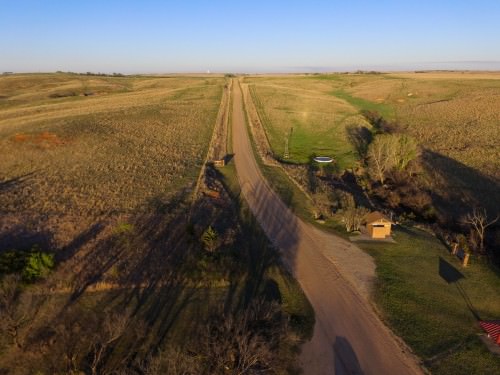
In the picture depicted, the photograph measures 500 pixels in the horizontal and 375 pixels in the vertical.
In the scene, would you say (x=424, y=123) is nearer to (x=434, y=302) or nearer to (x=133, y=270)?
(x=434, y=302)

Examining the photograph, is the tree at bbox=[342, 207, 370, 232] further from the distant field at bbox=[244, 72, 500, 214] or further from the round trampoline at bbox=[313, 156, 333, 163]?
the round trampoline at bbox=[313, 156, 333, 163]

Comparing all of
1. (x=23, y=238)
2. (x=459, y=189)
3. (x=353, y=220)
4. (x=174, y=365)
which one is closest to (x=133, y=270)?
(x=23, y=238)

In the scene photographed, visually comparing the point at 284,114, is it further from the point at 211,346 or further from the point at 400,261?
the point at 211,346

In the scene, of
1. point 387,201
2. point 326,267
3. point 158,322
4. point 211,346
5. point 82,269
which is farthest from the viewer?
point 387,201

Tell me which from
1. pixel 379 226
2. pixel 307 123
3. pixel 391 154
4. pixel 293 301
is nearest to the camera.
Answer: pixel 293 301

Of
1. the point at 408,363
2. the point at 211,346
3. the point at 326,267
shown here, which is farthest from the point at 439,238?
the point at 211,346

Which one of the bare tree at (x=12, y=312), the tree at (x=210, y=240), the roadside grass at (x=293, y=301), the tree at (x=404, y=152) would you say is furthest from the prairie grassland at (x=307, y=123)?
the bare tree at (x=12, y=312)

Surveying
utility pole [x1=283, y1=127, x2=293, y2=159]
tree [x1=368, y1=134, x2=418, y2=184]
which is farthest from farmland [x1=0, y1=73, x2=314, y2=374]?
tree [x1=368, y1=134, x2=418, y2=184]
